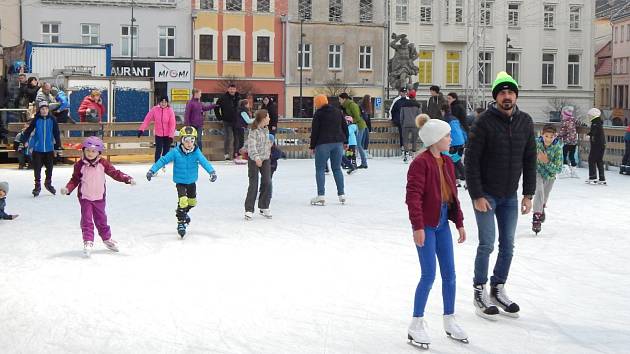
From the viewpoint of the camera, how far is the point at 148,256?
10523mm

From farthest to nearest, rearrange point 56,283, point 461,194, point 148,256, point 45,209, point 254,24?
point 254,24 → point 461,194 → point 45,209 → point 148,256 → point 56,283

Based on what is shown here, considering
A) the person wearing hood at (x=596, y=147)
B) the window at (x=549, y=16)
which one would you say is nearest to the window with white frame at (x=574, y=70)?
the window at (x=549, y=16)

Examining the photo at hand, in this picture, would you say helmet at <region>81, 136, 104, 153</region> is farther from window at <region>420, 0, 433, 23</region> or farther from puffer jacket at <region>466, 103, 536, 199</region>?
window at <region>420, 0, 433, 23</region>

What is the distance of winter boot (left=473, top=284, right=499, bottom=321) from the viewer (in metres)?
7.50

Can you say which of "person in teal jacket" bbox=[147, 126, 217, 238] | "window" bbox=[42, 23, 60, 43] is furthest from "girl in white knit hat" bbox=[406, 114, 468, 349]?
"window" bbox=[42, 23, 60, 43]

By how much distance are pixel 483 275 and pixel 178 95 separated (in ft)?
142

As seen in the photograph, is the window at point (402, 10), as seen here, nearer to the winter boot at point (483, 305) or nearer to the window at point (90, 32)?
the window at point (90, 32)

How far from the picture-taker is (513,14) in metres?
60.6

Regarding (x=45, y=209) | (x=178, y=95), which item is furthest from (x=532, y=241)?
(x=178, y=95)

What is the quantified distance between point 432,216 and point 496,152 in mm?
1048

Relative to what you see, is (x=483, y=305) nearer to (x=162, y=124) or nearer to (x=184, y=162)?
(x=184, y=162)

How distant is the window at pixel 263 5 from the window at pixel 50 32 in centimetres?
1018

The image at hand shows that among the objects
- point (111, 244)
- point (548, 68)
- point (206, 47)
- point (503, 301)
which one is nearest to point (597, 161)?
point (111, 244)

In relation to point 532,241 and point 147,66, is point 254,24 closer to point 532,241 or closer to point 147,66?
point 147,66
